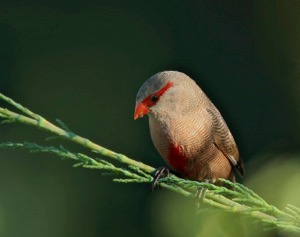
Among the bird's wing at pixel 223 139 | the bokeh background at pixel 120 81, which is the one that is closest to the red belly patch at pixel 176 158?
the bird's wing at pixel 223 139

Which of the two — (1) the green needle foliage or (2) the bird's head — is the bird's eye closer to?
(2) the bird's head

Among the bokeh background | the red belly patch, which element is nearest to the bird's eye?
the red belly patch

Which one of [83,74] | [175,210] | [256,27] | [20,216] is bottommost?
[20,216]

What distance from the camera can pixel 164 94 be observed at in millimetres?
2357

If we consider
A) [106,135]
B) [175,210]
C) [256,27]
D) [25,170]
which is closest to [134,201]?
[106,135]

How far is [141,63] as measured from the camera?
431cm

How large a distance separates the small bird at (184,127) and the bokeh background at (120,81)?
53 centimetres

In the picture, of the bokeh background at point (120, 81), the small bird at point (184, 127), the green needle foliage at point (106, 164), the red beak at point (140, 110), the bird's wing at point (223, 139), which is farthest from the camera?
the bokeh background at point (120, 81)

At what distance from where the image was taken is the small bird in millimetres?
2328

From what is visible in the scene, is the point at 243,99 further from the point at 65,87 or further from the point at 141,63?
the point at 65,87

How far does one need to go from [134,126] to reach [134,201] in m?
0.40

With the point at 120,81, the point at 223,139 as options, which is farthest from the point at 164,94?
the point at 120,81

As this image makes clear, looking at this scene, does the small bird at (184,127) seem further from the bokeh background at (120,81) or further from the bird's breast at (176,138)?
the bokeh background at (120,81)

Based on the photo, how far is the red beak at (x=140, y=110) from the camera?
2.21m
